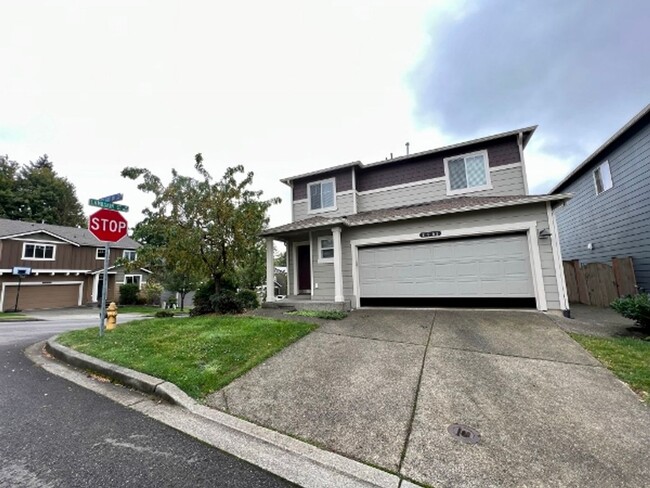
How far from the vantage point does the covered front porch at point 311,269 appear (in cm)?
921

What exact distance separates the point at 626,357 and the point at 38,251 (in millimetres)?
31402

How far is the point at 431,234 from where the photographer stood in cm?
864

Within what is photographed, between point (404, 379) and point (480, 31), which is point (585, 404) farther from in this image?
point (480, 31)

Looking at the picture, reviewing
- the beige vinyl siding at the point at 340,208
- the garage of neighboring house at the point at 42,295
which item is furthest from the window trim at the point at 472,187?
the garage of neighboring house at the point at 42,295

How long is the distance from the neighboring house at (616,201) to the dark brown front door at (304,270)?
8916 mm

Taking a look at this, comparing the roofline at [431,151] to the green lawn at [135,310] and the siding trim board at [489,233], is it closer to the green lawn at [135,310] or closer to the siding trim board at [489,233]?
the siding trim board at [489,233]

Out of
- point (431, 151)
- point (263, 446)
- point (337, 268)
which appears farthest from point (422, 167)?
point (263, 446)

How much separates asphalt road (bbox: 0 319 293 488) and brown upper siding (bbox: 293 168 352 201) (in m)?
9.81

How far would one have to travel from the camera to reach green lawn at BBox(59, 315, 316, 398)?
3887 millimetres

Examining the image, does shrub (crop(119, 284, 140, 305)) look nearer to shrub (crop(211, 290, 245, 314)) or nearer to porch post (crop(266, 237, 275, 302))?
shrub (crop(211, 290, 245, 314))

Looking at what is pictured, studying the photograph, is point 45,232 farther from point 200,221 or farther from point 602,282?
point 602,282

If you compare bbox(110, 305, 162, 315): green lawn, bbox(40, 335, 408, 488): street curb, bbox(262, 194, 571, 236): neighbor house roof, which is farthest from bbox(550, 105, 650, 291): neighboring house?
bbox(110, 305, 162, 315): green lawn

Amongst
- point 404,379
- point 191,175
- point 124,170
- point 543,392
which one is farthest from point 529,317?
point 124,170

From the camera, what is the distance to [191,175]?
9.27 metres
